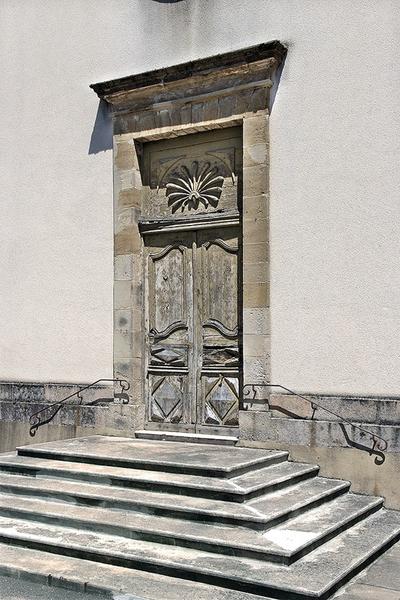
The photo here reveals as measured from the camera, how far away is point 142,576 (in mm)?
4980

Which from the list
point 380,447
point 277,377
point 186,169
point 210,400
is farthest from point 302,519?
point 186,169

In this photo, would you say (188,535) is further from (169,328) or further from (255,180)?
(255,180)

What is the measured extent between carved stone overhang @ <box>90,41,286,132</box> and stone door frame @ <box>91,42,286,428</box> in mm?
10

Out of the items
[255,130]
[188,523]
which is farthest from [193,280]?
[188,523]

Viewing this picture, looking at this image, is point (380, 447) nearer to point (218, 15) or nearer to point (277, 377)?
point (277, 377)

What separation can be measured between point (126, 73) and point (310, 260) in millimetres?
3282

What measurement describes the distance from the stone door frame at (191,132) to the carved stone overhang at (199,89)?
0.03ft

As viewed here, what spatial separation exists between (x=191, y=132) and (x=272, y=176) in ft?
3.95

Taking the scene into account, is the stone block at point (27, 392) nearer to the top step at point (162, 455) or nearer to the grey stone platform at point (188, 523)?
the top step at point (162, 455)

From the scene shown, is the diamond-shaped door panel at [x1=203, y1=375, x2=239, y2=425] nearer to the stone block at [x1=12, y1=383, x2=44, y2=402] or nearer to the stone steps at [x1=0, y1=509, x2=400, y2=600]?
the stone steps at [x1=0, y1=509, x2=400, y2=600]

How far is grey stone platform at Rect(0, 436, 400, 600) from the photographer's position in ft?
15.8

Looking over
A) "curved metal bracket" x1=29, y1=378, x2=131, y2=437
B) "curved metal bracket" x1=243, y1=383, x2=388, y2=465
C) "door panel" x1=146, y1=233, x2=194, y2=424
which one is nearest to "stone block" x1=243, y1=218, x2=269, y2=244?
"door panel" x1=146, y1=233, x2=194, y2=424

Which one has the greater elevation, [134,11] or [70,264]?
[134,11]

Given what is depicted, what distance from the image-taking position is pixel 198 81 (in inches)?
308
